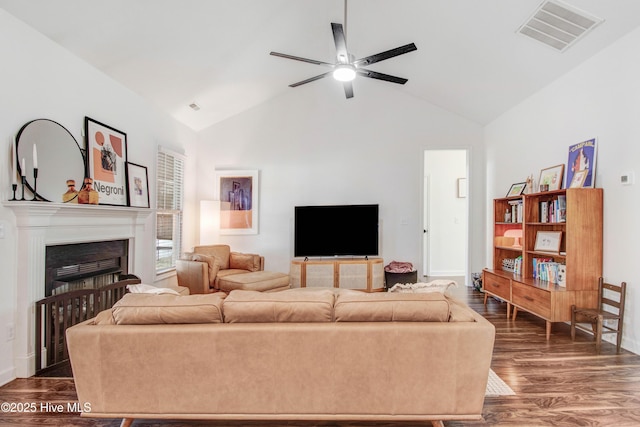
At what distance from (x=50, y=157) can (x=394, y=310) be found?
3.08 m

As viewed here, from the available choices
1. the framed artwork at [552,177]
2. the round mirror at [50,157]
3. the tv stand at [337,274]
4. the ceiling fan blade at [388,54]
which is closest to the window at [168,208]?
the round mirror at [50,157]

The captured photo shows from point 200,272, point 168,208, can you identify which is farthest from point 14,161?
point 168,208

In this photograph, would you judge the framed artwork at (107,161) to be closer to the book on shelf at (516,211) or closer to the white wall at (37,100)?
the white wall at (37,100)

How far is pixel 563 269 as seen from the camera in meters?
3.39

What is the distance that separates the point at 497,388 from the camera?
235 centimetres

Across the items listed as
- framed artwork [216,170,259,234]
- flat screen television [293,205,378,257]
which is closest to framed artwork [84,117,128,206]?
framed artwork [216,170,259,234]

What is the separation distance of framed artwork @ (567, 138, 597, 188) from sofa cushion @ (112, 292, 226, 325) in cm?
369

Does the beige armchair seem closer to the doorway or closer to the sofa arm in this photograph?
the sofa arm

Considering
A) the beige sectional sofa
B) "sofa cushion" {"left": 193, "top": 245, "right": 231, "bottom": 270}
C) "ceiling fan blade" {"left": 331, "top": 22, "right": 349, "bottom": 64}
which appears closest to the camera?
the beige sectional sofa

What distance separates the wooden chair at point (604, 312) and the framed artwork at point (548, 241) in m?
0.53

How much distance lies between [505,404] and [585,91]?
3224 millimetres

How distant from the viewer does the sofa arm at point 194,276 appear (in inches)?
166

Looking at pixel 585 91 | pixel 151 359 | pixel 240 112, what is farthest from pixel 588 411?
pixel 240 112

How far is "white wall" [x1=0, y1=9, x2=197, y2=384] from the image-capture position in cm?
249
